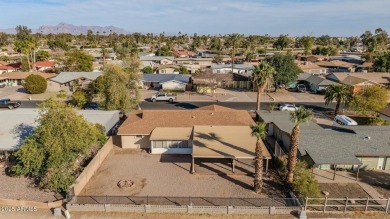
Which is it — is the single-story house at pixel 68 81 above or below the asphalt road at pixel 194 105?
above

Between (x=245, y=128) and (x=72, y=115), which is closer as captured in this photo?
(x=72, y=115)

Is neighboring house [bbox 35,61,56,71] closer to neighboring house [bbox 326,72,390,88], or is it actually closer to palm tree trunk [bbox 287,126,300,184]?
neighboring house [bbox 326,72,390,88]

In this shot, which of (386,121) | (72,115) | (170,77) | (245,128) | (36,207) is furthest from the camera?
(170,77)

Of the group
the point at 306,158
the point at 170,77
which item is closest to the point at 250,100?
the point at 170,77

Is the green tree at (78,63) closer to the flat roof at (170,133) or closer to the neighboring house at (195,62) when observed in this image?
the neighboring house at (195,62)

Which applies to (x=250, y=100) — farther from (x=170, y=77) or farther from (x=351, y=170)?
(x=351, y=170)

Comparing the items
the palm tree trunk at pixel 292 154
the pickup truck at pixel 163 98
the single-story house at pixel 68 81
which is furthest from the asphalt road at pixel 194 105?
the palm tree trunk at pixel 292 154
